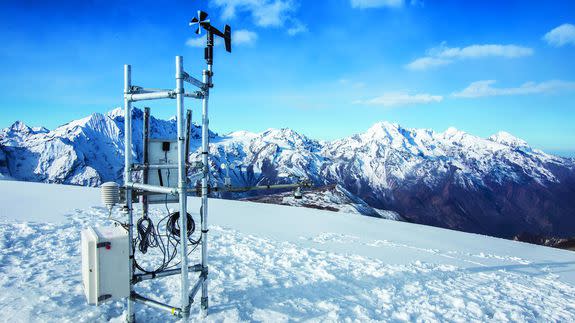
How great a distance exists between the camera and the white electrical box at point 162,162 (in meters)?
6.97

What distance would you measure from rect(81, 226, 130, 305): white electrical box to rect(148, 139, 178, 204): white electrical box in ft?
3.38

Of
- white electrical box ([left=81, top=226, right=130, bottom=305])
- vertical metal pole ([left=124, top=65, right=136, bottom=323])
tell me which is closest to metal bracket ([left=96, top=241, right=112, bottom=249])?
white electrical box ([left=81, top=226, right=130, bottom=305])

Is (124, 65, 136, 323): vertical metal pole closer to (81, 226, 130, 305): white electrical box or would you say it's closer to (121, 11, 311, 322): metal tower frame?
(121, 11, 311, 322): metal tower frame

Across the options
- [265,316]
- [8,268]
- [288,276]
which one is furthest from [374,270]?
[8,268]

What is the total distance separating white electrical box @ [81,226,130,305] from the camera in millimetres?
6160

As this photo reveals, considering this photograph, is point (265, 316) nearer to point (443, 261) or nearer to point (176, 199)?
point (176, 199)

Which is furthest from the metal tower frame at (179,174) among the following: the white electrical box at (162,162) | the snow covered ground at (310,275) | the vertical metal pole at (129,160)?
the snow covered ground at (310,275)

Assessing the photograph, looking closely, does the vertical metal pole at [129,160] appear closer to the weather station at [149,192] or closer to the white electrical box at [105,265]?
the weather station at [149,192]

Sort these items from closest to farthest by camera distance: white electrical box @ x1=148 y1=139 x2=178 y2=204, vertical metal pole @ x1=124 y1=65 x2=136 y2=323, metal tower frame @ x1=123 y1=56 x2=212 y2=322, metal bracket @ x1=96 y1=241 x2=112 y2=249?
metal tower frame @ x1=123 y1=56 x2=212 y2=322 → metal bracket @ x1=96 y1=241 x2=112 y2=249 → vertical metal pole @ x1=124 y1=65 x2=136 y2=323 → white electrical box @ x1=148 y1=139 x2=178 y2=204

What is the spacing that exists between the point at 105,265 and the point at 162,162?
214 centimetres

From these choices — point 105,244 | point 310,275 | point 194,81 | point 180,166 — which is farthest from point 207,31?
point 310,275

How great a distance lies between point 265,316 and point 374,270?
491cm

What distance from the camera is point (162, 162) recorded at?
705cm

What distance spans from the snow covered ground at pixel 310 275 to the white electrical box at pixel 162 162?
7.80 feet
